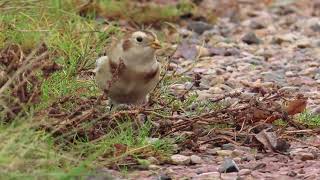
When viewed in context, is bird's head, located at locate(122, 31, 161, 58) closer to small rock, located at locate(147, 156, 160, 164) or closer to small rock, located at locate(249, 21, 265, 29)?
small rock, located at locate(147, 156, 160, 164)

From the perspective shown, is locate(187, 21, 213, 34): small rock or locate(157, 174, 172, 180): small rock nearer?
locate(157, 174, 172, 180): small rock

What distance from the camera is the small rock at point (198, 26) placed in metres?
8.44

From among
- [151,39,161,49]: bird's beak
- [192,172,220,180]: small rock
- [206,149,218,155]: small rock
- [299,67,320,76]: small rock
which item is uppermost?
[151,39,161,49]: bird's beak

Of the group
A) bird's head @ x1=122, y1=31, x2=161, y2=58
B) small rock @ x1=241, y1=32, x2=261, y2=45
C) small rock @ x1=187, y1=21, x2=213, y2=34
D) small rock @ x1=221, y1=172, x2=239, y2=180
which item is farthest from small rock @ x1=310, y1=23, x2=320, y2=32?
small rock @ x1=221, y1=172, x2=239, y2=180

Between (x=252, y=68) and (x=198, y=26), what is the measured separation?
4.70 feet

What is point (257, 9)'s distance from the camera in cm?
965

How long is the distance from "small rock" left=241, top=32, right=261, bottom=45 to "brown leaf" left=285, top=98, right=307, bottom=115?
298 cm

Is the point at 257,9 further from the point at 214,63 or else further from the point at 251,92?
the point at 251,92

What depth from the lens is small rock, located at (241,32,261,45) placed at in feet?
26.8

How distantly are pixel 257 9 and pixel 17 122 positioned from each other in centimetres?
578

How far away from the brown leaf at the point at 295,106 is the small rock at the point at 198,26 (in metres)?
3.23

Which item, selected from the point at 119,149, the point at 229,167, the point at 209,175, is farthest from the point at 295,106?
the point at 119,149

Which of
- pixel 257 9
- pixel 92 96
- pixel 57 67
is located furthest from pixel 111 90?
pixel 257 9

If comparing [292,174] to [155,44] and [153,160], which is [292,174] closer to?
[153,160]
